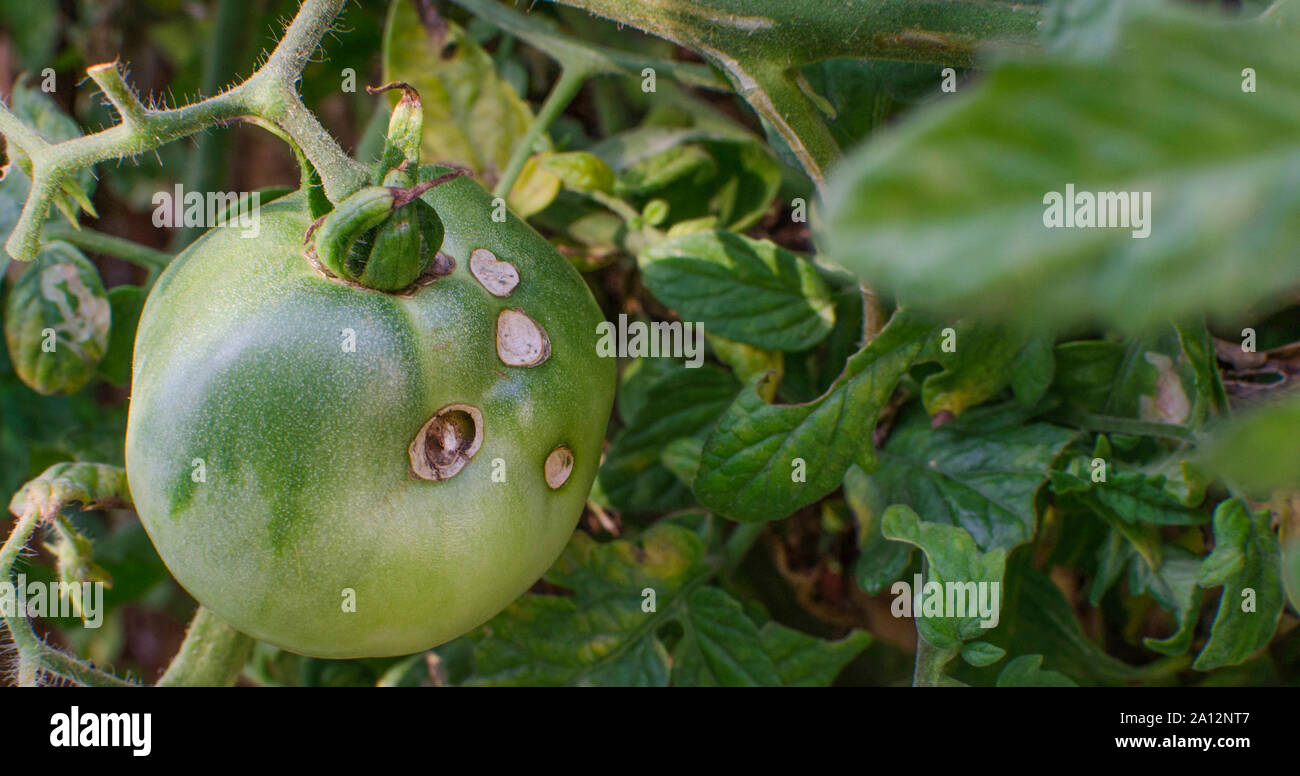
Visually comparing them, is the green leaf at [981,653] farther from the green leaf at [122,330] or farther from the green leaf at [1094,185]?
the green leaf at [122,330]

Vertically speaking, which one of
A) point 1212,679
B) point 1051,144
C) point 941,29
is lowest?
point 1212,679

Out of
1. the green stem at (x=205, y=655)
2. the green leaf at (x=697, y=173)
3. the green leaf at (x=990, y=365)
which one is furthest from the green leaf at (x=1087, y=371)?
the green stem at (x=205, y=655)

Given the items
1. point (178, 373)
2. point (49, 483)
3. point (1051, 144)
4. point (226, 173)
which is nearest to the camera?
point (1051, 144)

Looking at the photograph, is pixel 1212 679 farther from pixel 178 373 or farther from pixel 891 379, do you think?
pixel 178 373

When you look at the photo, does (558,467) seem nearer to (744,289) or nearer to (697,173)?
(744,289)

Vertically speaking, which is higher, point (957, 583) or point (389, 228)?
point (389, 228)

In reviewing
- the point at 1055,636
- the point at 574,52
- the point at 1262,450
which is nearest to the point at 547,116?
the point at 574,52
